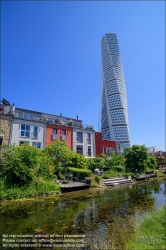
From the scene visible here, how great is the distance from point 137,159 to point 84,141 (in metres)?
11.0

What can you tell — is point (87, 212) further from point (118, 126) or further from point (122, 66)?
point (122, 66)

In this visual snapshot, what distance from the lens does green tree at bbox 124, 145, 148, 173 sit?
1060 inches

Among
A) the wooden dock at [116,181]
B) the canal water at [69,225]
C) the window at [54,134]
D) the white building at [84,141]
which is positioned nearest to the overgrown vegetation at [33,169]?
the wooden dock at [116,181]

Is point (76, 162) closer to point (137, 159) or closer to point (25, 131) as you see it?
point (25, 131)

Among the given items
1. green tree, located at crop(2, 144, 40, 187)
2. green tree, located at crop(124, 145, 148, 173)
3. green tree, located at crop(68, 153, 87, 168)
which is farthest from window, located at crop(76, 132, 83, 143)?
green tree, located at crop(2, 144, 40, 187)

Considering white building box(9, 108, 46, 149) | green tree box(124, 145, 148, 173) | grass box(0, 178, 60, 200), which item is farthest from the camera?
green tree box(124, 145, 148, 173)

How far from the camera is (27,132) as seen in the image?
78.2 ft

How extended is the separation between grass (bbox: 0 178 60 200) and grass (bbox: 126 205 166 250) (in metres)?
9.10

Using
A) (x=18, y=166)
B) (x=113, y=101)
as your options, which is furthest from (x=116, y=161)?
(x=113, y=101)

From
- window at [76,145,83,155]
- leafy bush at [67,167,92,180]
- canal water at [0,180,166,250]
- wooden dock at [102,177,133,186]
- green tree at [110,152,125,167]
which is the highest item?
window at [76,145,83,155]

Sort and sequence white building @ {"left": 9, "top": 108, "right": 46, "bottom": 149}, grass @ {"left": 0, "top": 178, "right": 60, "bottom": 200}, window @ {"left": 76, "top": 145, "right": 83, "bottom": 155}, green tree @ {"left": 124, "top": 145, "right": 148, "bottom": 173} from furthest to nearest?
1. window @ {"left": 76, "top": 145, "right": 83, "bottom": 155}
2. green tree @ {"left": 124, "top": 145, "right": 148, "bottom": 173}
3. white building @ {"left": 9, "top": 108, "right": 46, "bottom": 149}
4. grass @ {"left": 0, "top": 178, "right": 60, "bottom": 200}

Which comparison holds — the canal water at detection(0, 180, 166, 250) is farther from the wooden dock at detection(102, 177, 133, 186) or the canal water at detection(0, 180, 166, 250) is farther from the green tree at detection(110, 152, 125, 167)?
the green tree at detection(110, 152, 125, 167)

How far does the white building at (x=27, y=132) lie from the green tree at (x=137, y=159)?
1702cm

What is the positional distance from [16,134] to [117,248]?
21.5m
